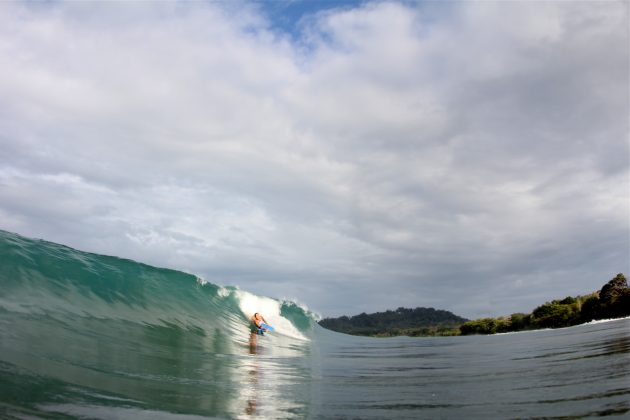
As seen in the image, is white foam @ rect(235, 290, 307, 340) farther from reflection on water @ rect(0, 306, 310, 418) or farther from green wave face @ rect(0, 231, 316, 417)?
reflection on water @ rect(0, 306, 310, 418)

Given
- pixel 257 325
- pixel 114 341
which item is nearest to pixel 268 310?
pixel 257 325

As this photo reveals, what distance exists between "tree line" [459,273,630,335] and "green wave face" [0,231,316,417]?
3025 cm

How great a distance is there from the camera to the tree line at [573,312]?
36.6 meters

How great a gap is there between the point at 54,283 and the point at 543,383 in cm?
1461

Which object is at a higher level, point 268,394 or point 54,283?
point 54,283

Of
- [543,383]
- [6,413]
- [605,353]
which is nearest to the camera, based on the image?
[6,413]

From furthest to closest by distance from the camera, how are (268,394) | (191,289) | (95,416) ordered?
(191,289)
(268,394)
(95,416)

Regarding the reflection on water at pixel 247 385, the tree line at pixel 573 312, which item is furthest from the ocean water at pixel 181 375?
the tree line at pixel 573 312

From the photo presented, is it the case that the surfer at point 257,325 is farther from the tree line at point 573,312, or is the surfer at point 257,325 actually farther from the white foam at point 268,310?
the tree line at point 573,312

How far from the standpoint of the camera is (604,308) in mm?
37625

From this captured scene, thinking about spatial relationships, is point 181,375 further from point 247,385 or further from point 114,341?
point 114,341

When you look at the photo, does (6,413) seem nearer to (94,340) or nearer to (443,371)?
(94,340)

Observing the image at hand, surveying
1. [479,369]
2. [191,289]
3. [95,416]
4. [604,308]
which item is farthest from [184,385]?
[604,308]

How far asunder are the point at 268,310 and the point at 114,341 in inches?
850
